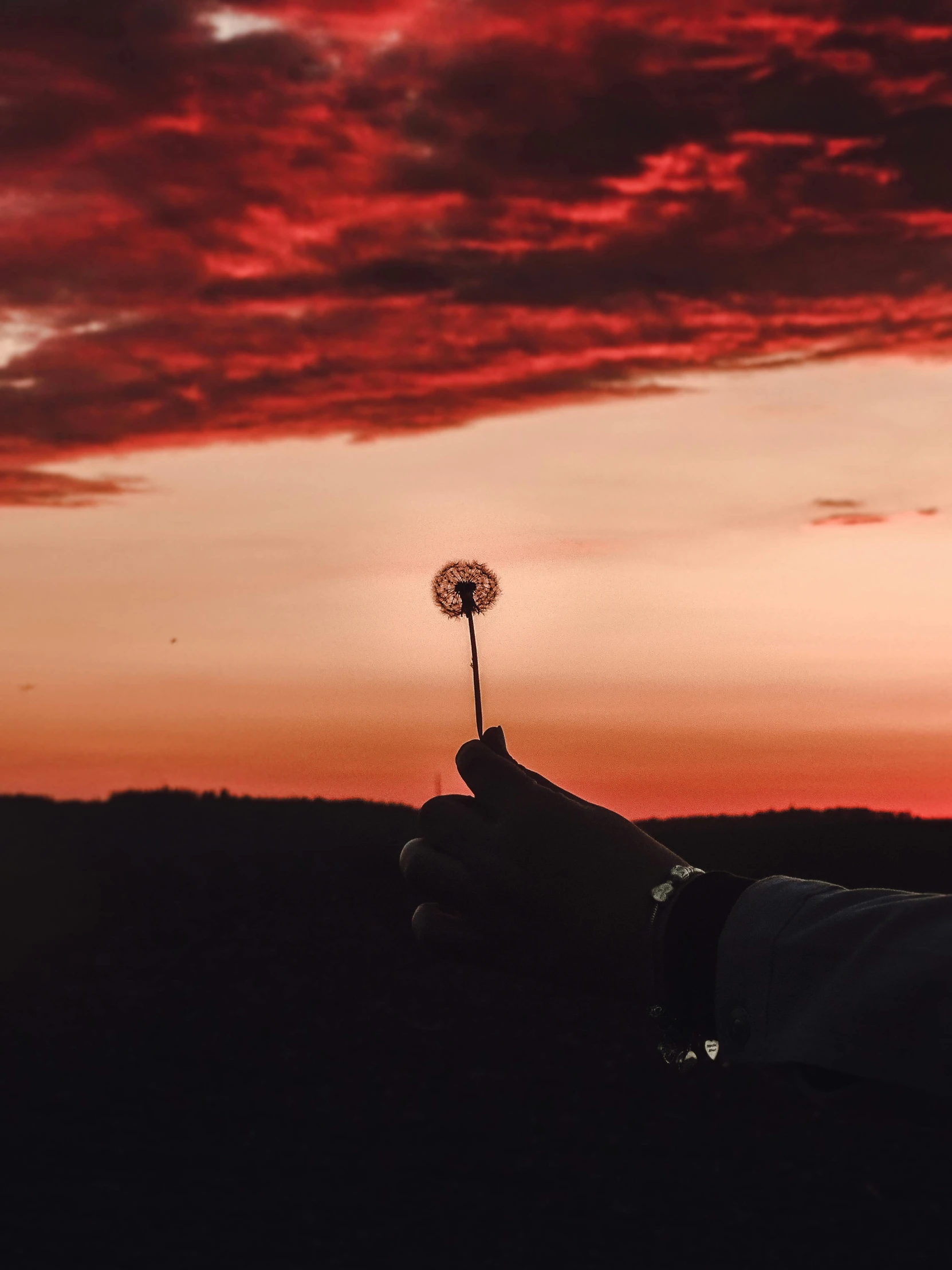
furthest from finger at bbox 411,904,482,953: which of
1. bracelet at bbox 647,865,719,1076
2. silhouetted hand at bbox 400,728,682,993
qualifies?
bracelet at bbox 647,865,719,1076

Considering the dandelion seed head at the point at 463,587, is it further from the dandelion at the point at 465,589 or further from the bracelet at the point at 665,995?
the bracelet at the point at 665,995

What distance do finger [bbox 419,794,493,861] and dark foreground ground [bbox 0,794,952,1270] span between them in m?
5.19

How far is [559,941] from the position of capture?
2803 mm

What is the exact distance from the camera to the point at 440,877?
2.91 meters

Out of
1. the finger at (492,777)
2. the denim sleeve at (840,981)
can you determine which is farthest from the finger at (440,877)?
the denim sleeve at (840,981)

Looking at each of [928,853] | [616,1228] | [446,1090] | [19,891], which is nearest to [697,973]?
[616,1228]

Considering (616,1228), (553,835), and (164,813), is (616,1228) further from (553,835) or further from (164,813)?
(164,813)

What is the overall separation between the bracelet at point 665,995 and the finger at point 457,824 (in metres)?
0.43

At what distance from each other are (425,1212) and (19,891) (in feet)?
34.5

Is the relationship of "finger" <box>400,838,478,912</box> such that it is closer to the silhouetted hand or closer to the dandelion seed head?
the silhouetted hand

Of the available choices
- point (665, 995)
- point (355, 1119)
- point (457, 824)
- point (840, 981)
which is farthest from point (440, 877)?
point (355, 1119)

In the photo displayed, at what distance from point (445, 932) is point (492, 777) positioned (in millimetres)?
399

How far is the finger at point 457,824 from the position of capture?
113 inches

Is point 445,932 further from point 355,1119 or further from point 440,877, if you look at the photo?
point 355,1119
